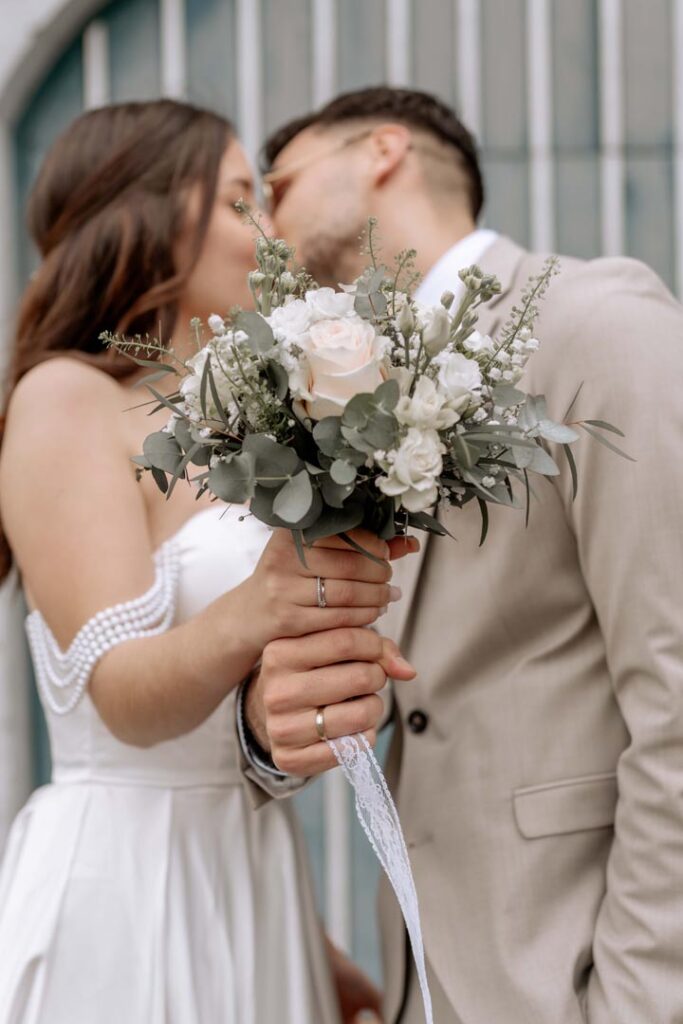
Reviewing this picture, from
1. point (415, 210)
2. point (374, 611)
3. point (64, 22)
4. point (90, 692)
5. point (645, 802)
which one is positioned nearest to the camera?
point (374, 611)

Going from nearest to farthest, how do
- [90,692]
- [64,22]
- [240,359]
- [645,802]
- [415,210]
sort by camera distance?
[240,359], [645,802], [90,692], [415,210], [64,22]

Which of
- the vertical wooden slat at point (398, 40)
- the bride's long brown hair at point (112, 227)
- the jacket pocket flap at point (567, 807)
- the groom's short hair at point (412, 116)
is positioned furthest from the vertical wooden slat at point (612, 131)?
the jacket pocket flap at point (567, 807)

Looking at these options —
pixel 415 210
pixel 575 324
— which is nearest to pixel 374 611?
pixel 575 324

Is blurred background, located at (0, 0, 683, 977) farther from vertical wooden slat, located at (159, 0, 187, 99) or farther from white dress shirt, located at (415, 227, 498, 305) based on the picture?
white dress shirt, located at (415, 227, 498, 305)

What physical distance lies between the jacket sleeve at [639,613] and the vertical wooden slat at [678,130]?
7.08 feet

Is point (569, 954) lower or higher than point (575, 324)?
lower

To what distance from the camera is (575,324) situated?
188cm

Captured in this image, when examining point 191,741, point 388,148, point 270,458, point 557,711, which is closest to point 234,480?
point 270,458

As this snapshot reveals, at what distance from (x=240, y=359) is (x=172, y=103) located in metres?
1.41

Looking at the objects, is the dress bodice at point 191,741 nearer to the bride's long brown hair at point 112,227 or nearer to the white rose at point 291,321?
the bride's long brown hair at point 112,227

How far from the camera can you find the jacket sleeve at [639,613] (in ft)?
5.76

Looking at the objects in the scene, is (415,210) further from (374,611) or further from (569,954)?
(569,954)

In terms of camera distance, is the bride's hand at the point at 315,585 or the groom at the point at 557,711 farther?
the groom at the point at 557,711

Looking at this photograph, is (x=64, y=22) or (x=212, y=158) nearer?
(x=212, y=158)
